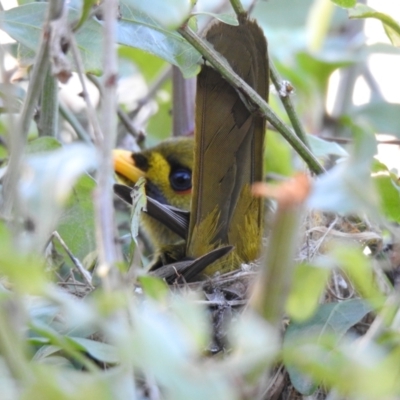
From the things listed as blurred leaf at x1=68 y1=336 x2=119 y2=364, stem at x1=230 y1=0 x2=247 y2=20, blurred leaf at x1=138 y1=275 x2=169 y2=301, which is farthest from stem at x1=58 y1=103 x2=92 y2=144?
blurred leaf at x1=138 y1=275 x2=169 y2=301

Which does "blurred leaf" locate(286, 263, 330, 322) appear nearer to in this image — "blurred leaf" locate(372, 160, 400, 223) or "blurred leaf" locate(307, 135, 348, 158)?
"blurred leaf" locate(372, 160, 400, 223)

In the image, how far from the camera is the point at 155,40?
140 centimetres

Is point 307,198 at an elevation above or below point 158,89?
above

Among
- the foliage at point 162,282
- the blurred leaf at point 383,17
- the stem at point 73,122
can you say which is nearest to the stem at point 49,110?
the foliage at point 162,282

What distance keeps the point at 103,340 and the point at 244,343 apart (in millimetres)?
710

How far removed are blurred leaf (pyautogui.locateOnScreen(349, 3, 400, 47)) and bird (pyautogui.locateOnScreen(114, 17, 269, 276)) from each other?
0.65ft

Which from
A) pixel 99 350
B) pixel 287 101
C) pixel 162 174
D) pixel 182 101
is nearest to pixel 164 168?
pixel 162 174

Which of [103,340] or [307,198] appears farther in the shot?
[103,340]

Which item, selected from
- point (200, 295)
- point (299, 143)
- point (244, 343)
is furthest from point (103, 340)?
point (244, 343)

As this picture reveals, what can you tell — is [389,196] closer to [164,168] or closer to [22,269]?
[22,269]

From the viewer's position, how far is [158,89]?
8.18 ft

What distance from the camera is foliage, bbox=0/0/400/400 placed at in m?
0.58

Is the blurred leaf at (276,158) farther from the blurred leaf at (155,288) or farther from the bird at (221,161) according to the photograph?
the blurred leaf at (155,288)

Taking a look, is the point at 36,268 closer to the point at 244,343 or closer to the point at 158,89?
the point at 244,343
